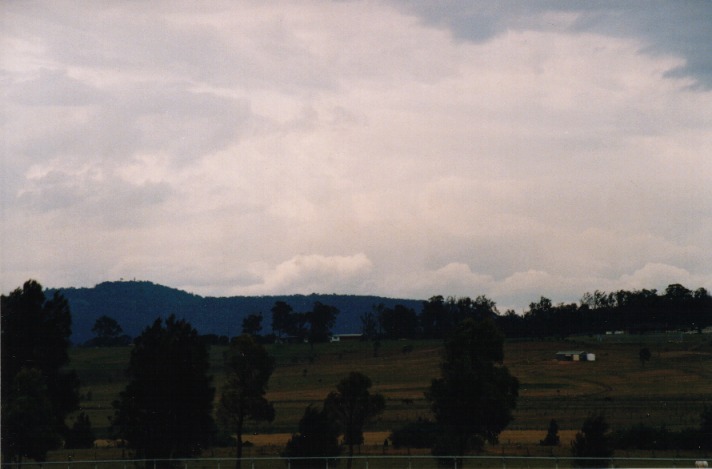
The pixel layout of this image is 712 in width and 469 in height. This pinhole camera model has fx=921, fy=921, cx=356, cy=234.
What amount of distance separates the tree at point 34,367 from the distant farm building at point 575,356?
332ft

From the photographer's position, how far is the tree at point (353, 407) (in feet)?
295

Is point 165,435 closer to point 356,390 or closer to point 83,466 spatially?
point 83,466

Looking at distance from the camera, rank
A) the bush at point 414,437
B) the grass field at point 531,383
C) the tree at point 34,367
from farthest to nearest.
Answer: the grass field at point 531,383, the bush at point 414,437, the tree at point 34,367

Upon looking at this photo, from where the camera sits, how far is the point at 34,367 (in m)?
79.6

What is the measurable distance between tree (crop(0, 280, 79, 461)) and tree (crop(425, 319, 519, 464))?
107ft

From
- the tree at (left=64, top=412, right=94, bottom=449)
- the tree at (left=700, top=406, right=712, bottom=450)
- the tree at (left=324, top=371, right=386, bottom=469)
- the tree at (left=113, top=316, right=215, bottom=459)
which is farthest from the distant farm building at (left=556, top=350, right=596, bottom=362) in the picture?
the tree at (left=113, top=316, right=215, bottom=459)

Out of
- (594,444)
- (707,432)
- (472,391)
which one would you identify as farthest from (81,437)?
(707,432)

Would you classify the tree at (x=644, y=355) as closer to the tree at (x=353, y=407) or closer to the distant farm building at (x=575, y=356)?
the distant farm building at (x=575, y=356)

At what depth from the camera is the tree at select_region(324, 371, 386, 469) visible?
295 ft

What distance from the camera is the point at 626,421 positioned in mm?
108188

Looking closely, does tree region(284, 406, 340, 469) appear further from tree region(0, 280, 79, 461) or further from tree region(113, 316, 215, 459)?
tree region(0, 280, 79, 461)

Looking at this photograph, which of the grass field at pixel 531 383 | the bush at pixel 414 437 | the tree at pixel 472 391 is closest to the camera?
the tree at pixel 472 391

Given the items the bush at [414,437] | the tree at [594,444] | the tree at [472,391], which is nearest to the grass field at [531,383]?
the bush at [414,437]

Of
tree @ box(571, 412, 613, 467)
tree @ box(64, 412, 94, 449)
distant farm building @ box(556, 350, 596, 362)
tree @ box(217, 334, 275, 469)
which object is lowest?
tree @ box(64, 412, 94, 449)
